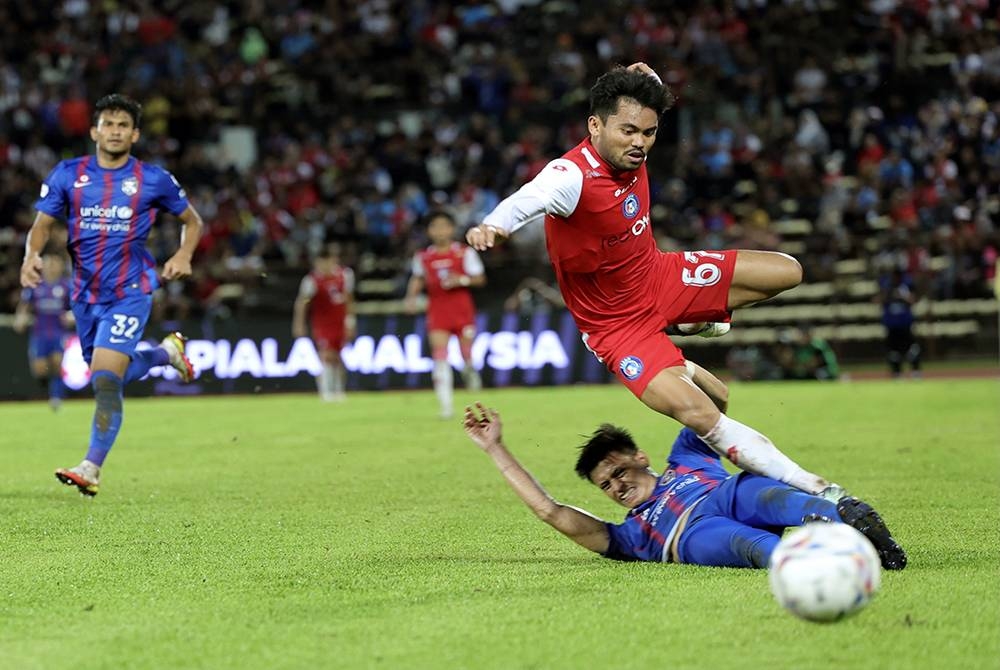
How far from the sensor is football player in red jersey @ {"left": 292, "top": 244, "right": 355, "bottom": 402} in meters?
22.5

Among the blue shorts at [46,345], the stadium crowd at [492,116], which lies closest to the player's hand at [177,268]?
the blue shorts at [46,345]

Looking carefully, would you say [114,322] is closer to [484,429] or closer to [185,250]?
[185,250]

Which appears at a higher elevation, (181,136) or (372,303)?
(181,136)

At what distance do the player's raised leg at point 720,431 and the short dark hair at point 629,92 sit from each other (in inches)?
49.9

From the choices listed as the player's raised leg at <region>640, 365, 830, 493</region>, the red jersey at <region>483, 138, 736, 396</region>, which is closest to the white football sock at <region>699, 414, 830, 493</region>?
the player's raised leg at <region>640, 365, 830, 493</region>

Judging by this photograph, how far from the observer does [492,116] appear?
3006 centimetres

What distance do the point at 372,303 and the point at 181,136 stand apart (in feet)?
20.7

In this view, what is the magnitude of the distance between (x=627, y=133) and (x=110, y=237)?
14.9 feet

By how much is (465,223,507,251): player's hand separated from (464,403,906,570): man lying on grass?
31.5 inches

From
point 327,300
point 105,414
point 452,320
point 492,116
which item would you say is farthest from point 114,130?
point 492,116

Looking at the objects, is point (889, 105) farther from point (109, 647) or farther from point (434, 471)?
point (109, 647)

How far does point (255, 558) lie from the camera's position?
23.5 ft

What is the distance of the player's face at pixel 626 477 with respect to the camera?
6.91 m

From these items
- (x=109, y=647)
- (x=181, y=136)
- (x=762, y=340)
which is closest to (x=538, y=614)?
(x=109, y=647)
